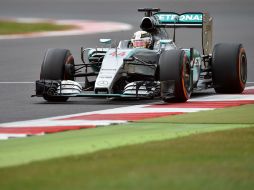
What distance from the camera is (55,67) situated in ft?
55.7

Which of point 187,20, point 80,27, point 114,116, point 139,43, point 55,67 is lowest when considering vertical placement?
point 80,27

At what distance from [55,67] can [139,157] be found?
22.5ft

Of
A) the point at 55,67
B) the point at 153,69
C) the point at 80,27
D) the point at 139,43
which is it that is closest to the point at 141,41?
the point at 139,43

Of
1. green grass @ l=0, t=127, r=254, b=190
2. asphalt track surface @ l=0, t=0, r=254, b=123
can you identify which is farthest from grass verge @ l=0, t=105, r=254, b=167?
asphalt track surface @ l=0, t=0, r=254, b=123

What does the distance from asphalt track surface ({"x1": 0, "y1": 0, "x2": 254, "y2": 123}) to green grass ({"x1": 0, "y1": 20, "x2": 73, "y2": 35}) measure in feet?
8.55

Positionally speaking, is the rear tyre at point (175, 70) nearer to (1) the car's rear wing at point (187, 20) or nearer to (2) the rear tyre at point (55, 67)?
(2) the rear tyre at point (55, 67)

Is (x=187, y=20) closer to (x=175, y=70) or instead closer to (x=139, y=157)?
(x=175, y=70)

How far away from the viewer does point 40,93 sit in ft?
54.3

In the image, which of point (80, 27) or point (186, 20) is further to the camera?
point (80, 27)

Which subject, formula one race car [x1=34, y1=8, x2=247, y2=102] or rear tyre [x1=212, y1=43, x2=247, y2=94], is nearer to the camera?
formula one race car [x1=34, y1=8, x2=247, y2=102]

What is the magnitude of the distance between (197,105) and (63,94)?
1988 millimetres

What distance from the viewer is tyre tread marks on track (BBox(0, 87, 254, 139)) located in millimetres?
12914

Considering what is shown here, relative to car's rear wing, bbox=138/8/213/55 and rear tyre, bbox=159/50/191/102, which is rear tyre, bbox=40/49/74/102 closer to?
rear tyre, bbox=159/50/191/102

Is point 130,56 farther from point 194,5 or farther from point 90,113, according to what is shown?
point 194,5
